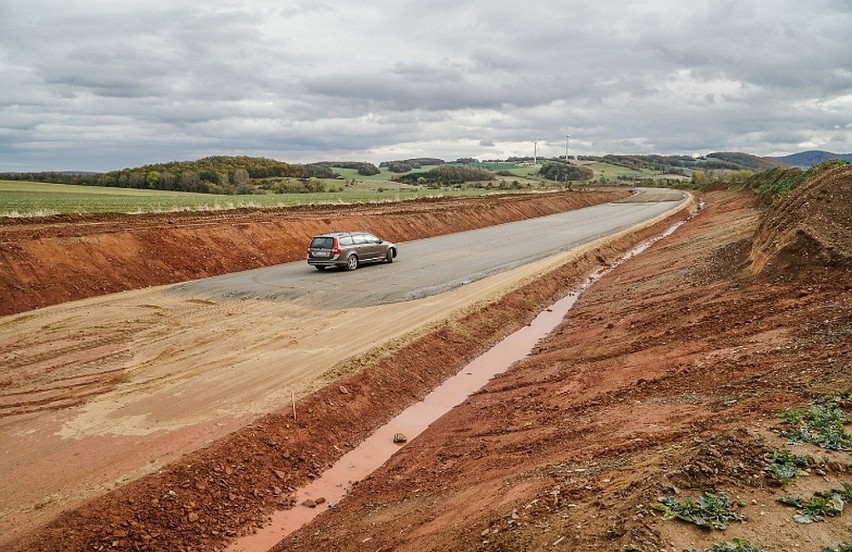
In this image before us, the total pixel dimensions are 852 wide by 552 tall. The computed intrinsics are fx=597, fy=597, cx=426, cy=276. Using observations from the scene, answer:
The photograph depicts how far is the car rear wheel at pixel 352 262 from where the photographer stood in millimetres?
24078

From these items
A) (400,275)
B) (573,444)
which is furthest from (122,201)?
(573,444)

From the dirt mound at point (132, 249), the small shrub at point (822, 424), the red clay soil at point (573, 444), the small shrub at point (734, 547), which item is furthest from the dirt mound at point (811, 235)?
Answer: the dirt mound at point (132, 249)

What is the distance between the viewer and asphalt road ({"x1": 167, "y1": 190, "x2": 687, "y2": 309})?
19578 millimetres

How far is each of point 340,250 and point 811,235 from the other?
15778 mm

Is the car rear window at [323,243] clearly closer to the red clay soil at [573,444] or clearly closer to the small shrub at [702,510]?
the red clay soil at [573,444]

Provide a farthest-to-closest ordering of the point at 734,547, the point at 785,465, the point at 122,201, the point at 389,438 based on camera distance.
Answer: the point at 122,201
the point at 389,438
the point at 785,465
the point at 734,547

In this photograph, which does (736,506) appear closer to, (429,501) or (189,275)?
(429,501)

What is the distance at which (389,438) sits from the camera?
35.9 feet

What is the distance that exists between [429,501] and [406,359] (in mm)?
6353

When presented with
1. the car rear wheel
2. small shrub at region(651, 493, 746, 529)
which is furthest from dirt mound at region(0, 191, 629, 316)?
small shrub at region(651, 493, 746, 529)

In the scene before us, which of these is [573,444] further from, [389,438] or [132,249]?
[132,249]

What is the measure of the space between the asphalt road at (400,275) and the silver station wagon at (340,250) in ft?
1.32

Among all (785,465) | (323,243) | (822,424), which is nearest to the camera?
(785,465)

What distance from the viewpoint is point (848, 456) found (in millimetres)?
5902
